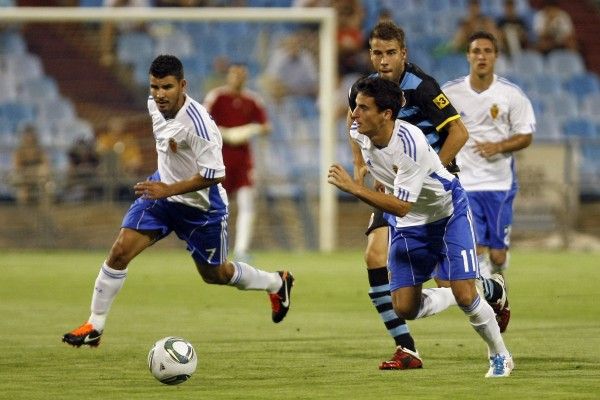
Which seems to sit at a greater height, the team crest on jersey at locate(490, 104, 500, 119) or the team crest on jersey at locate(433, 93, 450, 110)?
the team crest on jersey at locate(433, 93, 450, 110)

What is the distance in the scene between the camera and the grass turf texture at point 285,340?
7828mm

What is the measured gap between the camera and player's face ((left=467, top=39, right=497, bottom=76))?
11.4m

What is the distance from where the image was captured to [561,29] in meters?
25.4

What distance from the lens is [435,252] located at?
855 centimetres

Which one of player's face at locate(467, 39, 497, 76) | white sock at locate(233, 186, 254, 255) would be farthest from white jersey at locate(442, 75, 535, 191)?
white sock at locate(233, 186, 254, 255)

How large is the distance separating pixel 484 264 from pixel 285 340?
6.46 ft

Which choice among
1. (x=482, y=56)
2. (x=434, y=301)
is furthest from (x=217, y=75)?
(x=434, y=301)

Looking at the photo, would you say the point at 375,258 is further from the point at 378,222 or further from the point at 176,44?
the point at 176,44

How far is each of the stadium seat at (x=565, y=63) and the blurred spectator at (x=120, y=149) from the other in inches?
316

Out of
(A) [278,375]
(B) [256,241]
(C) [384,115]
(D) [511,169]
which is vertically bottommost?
(B) [256,241]

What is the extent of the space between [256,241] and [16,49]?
474 centimetres

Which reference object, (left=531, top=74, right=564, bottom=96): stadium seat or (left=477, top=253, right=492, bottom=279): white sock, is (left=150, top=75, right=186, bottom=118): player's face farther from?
(left=531, top=74, right=564, bottom=96): stadium seat

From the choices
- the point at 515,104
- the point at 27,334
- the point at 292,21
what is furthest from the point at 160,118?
the point at 292,21

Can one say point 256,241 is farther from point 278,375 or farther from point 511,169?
point 278,375
